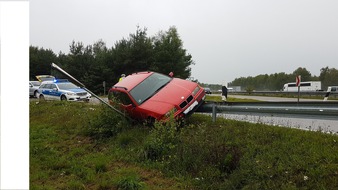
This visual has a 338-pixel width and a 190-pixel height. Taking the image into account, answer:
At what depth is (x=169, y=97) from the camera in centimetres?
812

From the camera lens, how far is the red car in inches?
307

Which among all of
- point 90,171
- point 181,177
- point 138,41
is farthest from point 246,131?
point 138,41

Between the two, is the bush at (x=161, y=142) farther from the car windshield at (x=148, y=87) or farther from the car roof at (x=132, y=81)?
the car roof at (x=132, y=81)

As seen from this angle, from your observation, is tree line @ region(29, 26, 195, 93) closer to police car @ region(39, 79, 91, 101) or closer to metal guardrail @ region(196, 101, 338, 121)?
police car @ region(39, 79, 91, 101)

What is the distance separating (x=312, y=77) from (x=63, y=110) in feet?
241

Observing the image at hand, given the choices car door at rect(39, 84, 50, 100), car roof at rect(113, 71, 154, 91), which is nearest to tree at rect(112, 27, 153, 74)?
car door at rect(39, 84, 50, 100)

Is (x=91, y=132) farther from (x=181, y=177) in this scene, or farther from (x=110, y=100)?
(x=181, y=177)

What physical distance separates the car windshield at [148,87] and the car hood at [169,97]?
0.23 m

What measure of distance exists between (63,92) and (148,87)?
1275cm

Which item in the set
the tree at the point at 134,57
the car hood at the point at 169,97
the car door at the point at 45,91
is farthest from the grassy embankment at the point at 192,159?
the tree at the point at 134,57

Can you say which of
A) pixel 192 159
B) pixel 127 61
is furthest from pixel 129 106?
pixel 127 61

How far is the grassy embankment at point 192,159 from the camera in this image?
185 inches

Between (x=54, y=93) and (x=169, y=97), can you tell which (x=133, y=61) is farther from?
(x=169, y=97)

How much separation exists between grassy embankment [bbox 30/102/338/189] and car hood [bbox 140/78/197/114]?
711 mm
